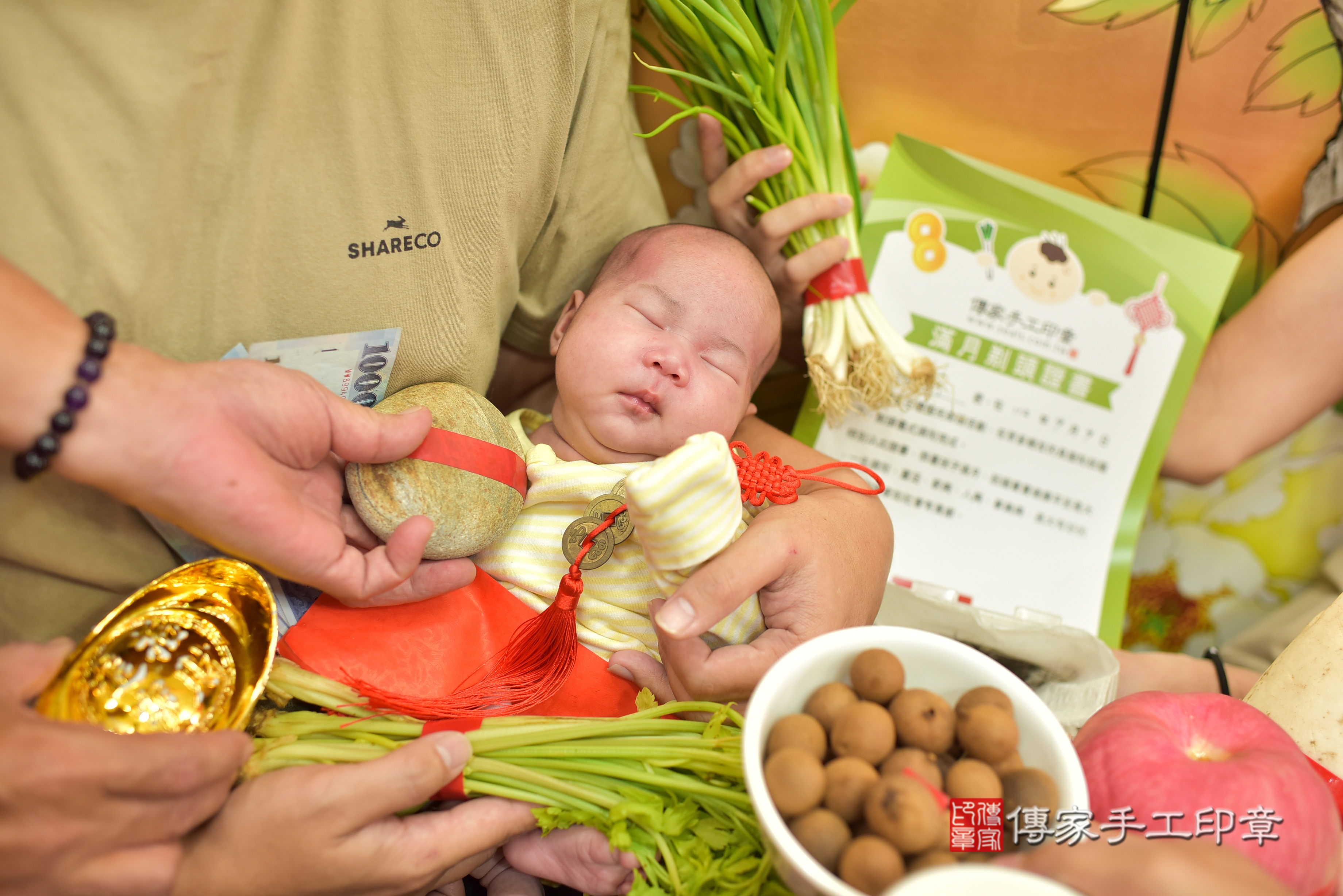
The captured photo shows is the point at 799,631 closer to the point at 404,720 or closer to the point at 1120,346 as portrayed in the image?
the point at 404,720

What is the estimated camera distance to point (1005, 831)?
2.26 feet

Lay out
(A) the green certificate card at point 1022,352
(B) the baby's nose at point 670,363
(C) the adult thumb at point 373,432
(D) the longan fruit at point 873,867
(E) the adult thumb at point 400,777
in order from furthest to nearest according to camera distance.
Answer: (A) the green certificate card at point 1022,352 → (B) the baby's nose at point 670,363 → (C) the adult thumb at point 373,432 → (E) the adult thumb at point 400,777 → (D) the longan fruit at point 873,867

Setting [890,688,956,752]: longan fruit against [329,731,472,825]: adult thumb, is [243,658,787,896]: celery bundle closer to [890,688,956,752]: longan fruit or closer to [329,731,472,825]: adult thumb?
[329,731,472,825]: adult thumb

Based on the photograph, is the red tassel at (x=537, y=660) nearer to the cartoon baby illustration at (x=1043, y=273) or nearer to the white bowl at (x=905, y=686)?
the white bowl at (x=905, y=686)

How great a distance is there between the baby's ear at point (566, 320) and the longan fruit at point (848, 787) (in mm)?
846

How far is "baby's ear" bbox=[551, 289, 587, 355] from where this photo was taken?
51.9 inches

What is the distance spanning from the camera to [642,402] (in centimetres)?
117

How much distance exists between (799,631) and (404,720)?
50 centimetres

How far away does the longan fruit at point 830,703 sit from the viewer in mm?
718

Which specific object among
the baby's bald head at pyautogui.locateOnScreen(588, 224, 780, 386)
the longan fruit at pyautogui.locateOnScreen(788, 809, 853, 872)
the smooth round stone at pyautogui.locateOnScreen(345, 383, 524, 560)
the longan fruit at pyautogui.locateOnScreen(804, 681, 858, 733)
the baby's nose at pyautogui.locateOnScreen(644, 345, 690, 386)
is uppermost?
the baby's bald head at pyautogui.locateOnScreen(588, 224, 780, 386)

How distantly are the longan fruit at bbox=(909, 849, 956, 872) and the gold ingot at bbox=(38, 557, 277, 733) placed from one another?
0.72m

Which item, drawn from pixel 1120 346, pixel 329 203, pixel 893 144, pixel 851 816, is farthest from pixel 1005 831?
pixel 893 144

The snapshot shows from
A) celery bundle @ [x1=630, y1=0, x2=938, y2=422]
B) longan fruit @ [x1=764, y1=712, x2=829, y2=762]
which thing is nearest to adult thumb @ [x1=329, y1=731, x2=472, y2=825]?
longan fruit @ [x1=764, y1=712, x2=829, y2=762]

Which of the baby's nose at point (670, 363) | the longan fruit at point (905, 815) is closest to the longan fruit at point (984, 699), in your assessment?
the longan fruit at point (905, 815)
